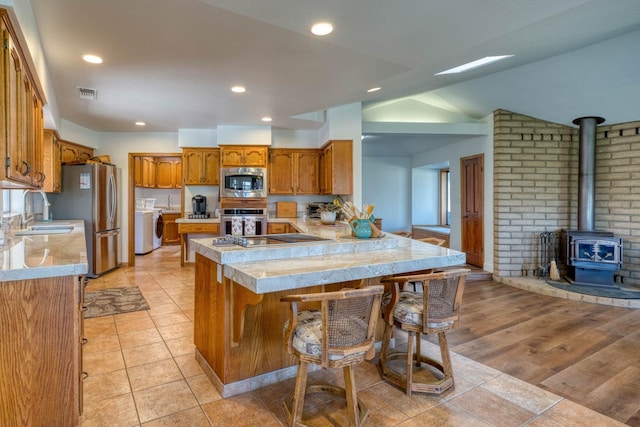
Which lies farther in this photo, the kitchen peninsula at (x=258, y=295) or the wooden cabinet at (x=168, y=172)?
the wooden cabinet at (x=168, y=172)

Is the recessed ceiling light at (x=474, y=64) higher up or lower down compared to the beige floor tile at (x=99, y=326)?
higher up

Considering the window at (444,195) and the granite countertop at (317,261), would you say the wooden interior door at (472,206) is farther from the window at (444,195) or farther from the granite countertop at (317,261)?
the granite countertop at (317,261)

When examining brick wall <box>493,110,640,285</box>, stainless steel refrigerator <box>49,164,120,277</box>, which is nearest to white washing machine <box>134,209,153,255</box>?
stainless steel refrigerator <box>49,164,120,277</box>

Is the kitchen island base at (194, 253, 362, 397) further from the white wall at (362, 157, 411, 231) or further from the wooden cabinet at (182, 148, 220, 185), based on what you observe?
the white wall at (362, 157, 411, 231)

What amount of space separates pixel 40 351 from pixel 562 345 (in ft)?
11.9

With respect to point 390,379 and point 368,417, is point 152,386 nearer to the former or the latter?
point 368,417

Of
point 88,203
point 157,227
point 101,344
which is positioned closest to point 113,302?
point 101,344

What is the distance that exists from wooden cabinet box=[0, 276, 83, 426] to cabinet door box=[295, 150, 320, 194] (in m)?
4.43

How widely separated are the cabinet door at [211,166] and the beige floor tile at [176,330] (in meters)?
3.15

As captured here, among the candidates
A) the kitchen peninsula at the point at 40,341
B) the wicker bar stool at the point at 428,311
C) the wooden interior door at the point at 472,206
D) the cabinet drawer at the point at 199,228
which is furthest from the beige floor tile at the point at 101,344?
the wooden interior door at the point at 472,206

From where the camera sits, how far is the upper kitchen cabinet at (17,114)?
1761 millimetres

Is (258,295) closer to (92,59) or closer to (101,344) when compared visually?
(101,344)

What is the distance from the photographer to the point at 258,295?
1.70m

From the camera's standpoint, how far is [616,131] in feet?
15.7
